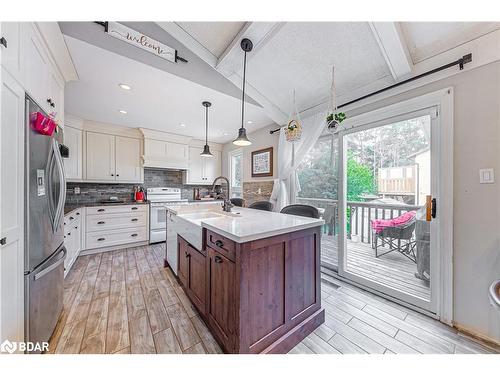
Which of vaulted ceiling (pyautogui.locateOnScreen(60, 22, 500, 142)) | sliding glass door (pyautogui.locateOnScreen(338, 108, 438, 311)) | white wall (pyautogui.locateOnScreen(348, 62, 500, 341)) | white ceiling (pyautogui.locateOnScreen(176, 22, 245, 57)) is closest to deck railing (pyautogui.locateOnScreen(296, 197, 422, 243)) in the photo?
sliding glass door (pyautogui.locateOnScreen(338, 108, 438, 311))

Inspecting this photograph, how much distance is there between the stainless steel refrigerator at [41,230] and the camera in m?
1.12

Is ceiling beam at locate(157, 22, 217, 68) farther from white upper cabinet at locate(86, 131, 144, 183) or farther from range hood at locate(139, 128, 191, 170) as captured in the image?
white upper cabinet at locate(86, 131, 144, 183)

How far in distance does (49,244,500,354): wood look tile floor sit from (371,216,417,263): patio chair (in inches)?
21.3

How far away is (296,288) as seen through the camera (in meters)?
1.42

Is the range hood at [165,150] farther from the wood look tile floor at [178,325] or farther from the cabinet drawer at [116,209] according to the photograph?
the wood look tile floor at [178,325]

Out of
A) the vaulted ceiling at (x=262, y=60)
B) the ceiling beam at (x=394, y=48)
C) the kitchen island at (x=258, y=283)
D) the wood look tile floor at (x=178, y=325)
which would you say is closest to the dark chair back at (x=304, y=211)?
the kitchen island at (x=258, y=283)

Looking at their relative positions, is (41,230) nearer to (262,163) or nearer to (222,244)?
(222,244)

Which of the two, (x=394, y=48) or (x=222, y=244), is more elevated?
(x=394, y=48)

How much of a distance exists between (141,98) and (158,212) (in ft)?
7.04

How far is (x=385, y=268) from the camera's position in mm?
2133

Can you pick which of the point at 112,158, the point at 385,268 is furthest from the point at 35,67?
the point at 385,268

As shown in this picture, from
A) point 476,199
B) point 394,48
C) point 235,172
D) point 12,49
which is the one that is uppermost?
point 394,48
